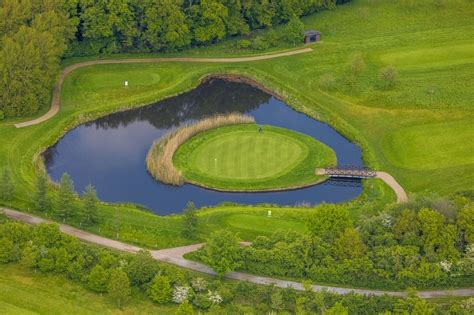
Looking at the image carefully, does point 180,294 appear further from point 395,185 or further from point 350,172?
point 395,185


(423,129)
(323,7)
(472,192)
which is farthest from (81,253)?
(323,7)

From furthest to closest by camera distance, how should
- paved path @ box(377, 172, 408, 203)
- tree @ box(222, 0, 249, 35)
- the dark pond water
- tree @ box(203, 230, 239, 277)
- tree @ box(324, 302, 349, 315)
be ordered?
tree @ box(222, 0, 249, 35) < the dark pond water < paved path @ box(377, 172, 408, 203) < tree @ box(203, 230, 239, 277) < tree @ box(324, 302, 349, 315)

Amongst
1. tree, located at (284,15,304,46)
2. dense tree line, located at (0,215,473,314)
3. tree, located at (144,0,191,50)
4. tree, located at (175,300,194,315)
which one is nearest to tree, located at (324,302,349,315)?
dense tree line, located at (0,215,473,314)

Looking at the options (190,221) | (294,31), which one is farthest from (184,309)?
(294,31)

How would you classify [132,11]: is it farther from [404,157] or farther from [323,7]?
[404,157]

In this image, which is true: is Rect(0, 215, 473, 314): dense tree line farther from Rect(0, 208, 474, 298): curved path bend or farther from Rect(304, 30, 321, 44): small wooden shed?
Rect(304, 30, 321, 44): small wooden shed

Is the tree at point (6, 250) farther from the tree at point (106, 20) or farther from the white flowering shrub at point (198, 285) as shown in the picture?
the tree at point (106, 20)

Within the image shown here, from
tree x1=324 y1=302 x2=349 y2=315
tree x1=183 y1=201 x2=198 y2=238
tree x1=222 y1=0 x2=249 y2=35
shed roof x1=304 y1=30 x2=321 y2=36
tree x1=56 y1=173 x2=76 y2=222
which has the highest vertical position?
tree x1=222 y1=0 x2=249 y2=35
